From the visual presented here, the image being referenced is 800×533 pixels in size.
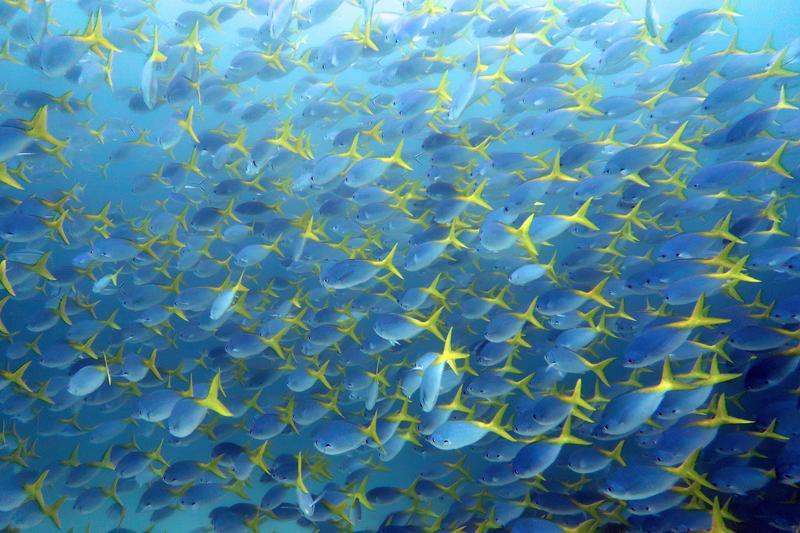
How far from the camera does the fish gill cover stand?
3898 mm

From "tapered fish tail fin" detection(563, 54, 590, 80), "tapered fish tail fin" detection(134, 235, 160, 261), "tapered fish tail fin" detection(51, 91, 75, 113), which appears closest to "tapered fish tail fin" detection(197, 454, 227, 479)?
"tapered fish tail fin" detection(134, 235, 160, 261)

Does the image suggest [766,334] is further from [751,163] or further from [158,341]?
[158,341]

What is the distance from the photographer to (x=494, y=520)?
4.22m

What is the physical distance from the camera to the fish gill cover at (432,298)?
3.90 meters

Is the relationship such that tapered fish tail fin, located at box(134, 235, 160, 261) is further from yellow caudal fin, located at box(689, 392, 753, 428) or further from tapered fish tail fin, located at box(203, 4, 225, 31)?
yellow caudal fin, located at box(689, 392, 753, 428)

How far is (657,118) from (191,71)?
17.4ft

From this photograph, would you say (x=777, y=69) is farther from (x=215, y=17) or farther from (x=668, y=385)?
(x=215, y=17)

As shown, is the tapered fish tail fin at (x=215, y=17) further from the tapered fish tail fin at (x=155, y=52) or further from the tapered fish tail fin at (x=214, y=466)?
the tapered fish tail fin at (x=214, y=466)

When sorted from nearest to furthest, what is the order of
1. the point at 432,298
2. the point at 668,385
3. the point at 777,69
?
the point at 668,385, the point at 777,69, the point at 432,298

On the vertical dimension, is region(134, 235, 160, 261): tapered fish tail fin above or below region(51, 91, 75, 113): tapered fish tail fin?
below

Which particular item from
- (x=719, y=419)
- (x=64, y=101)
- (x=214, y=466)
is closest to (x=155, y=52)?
(x=64, y=101)

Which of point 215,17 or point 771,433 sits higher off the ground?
point 215,17

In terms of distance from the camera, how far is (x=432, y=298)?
218 inches

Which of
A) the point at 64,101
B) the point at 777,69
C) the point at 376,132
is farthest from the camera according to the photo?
the point at 376,132
